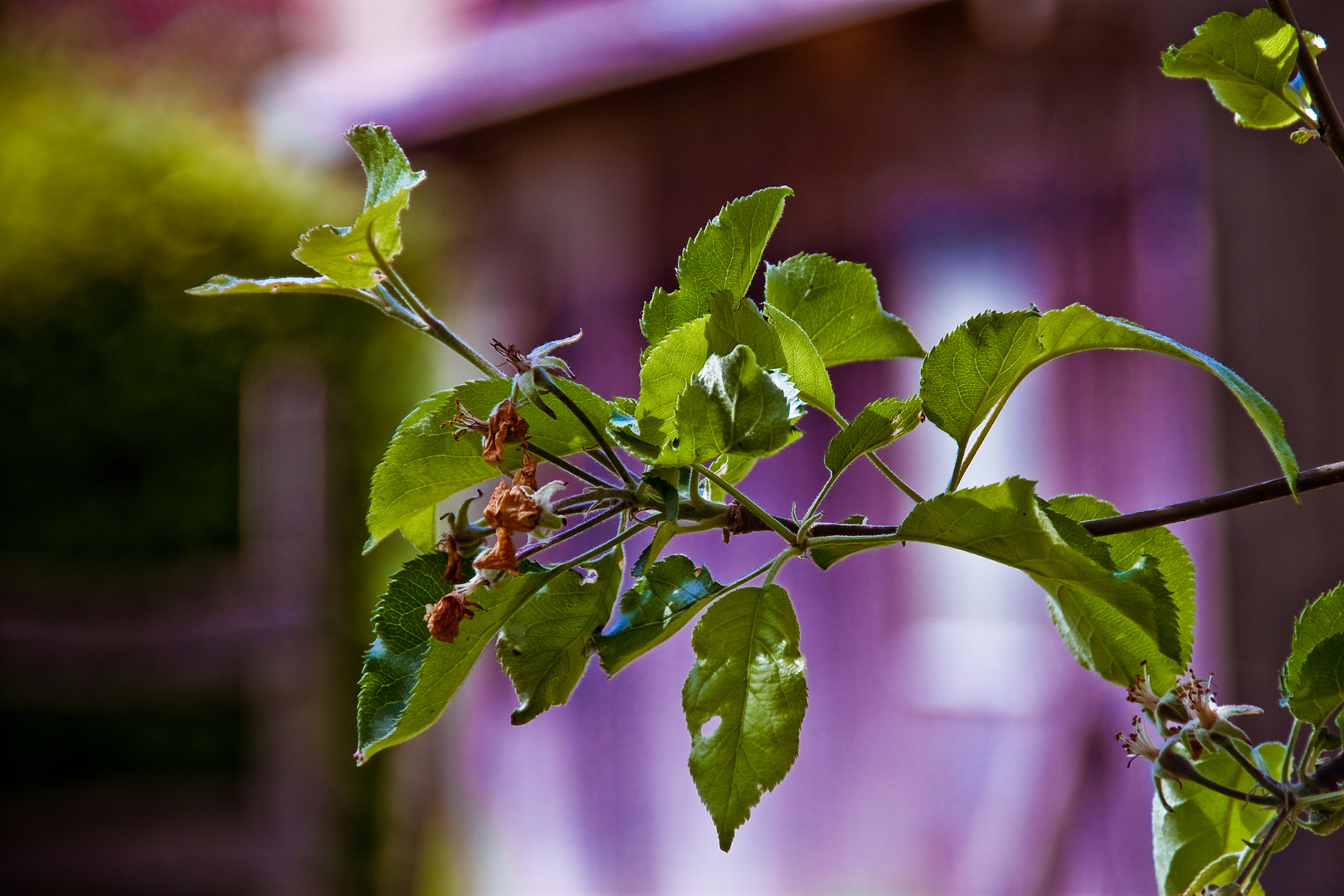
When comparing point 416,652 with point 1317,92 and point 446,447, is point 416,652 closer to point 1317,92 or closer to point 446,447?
point 446,447

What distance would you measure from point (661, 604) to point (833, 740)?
298 centimetres

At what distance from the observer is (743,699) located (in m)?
0.44

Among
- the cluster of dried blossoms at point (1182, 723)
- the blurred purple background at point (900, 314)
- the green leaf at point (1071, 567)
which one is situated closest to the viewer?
the green leaf at point (1071, 567)

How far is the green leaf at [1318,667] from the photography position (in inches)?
18.6

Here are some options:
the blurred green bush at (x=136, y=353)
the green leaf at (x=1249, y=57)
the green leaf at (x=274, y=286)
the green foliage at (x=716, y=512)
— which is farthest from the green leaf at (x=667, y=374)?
the blurred green bush at (x=136, y=353)

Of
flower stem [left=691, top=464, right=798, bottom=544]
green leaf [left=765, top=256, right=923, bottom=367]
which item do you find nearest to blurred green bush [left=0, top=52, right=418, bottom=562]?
green leaf [left=765, top=256, right=923, bottom=367]

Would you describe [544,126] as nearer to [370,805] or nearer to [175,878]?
[370,805]

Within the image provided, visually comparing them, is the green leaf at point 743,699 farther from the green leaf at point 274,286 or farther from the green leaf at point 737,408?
the green leaf at point 274,286

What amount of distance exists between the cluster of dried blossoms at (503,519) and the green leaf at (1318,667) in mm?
304

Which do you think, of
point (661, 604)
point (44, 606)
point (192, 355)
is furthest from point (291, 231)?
point (661, 604)

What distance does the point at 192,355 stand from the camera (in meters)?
3.16

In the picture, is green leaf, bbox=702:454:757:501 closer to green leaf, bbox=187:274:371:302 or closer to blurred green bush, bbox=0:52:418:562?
green leaf, bbox=187:274:371:302

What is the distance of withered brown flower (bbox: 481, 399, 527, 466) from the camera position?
41 cm

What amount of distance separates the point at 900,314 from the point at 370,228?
9.20ft
